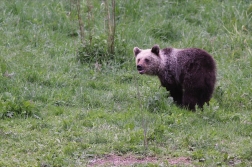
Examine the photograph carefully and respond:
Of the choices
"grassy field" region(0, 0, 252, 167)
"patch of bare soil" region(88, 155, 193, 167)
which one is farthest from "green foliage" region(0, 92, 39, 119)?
"patch of bare soil" region(88, 155, 193, 167)

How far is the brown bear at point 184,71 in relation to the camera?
326 inches

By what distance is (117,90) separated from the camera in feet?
29.6

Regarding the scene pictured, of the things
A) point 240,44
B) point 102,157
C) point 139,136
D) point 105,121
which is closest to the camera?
point 102,157

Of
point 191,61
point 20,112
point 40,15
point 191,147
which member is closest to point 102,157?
point 191,147

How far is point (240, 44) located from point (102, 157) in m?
5.97

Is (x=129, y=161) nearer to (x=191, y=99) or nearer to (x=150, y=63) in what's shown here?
(x=191, y=99)

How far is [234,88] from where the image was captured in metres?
9.34

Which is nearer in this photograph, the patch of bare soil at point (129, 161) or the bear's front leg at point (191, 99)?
the patch of bare soil at point (129, 161)

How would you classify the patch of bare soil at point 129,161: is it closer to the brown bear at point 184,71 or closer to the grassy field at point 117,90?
the grassy field at point 117,90

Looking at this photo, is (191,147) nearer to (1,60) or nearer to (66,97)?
(66,97)

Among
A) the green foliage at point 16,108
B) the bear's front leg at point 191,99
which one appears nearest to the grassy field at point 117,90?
the green foliage at point 16,108

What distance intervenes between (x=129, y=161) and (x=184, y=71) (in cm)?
266

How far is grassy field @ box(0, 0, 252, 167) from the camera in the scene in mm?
6586

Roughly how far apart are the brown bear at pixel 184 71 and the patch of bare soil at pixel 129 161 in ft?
6.92
